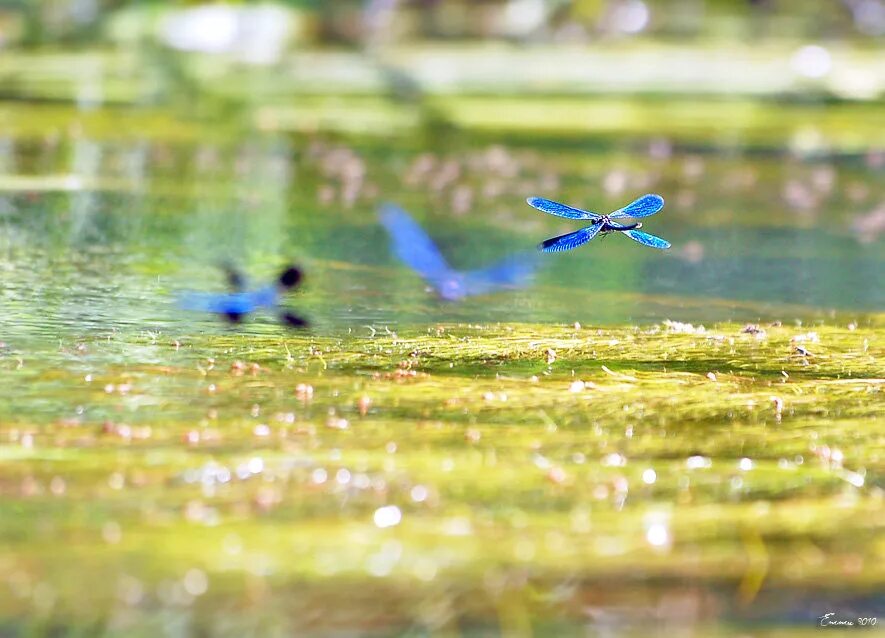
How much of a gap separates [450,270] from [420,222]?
0.88m

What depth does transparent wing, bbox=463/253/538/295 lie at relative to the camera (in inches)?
150

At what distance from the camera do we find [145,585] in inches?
69.9

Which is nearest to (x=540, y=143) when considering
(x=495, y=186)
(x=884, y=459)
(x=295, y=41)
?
(x=495, y=186)

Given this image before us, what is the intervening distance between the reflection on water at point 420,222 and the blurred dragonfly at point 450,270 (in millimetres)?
54

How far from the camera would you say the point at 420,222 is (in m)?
4.82

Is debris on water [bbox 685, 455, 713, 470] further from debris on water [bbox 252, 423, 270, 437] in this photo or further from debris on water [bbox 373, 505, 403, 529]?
debris on water [bbox 252, 423, 270, 437]

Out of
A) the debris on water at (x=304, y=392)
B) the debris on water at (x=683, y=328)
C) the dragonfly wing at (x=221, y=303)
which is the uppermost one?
the debris on water at (x=683, y=328)

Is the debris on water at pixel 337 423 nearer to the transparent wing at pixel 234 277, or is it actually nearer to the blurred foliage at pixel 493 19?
the transparent wing at pixel 234 277

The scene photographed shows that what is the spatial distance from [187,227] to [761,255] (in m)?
1.72

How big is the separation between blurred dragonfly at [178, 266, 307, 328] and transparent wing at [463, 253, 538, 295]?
444mm

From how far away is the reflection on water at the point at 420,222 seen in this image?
359 centimetres

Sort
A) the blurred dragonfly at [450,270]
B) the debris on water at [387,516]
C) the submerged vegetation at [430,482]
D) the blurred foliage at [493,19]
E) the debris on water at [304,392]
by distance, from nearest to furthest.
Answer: the submerged vegetation at [430,482] < the debris on water at [387,516] < the debris on water at [304,392] < the blurred dragonfly at [450,270] < the blurred foliage at [493,19]

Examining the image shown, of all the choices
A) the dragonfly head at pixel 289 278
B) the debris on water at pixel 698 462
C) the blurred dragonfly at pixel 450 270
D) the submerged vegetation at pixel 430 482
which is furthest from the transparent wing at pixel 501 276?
the debris on water at pixel 698 462

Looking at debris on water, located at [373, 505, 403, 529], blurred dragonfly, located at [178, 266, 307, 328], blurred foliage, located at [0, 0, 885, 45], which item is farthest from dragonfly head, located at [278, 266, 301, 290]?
blurred foliage, located at [0, 0, 885, 45]
